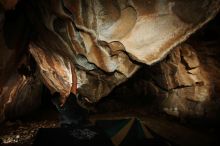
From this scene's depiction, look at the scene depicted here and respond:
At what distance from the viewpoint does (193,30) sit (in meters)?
4.19

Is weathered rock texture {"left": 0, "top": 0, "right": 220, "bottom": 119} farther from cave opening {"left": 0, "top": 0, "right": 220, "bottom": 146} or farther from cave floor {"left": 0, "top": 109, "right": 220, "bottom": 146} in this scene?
cave floor {"left": 0, "top": 109, "right": 220, "bottom": 146}

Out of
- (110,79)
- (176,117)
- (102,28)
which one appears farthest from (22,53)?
(176,117)

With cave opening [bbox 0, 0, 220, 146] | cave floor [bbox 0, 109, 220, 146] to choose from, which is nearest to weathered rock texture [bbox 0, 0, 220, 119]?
cave opening [bbox 0, 0, 220, 146]

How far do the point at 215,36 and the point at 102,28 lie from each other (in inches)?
158

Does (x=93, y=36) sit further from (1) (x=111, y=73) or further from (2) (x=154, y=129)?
(2) (x=154, y=129)

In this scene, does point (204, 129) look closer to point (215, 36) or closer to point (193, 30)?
point (215, 36)

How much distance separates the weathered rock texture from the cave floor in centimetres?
103

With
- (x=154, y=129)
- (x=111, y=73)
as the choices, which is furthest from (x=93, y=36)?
(x=154, y=129)

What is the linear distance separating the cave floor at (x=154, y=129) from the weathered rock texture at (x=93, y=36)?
1.03 m

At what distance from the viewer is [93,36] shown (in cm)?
499

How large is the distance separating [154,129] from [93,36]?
14.8 ft

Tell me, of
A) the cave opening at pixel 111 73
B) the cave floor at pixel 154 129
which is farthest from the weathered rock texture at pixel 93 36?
the cave floor at pixel 154 129

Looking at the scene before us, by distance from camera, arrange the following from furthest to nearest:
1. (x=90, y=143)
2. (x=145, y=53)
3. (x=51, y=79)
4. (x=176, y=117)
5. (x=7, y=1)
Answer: (x=176, y=117) < (x=51, y=79) < (x=145, y=53) < (x=7, y=1) < (x=90, y=143)

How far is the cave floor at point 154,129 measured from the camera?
23.7ft
